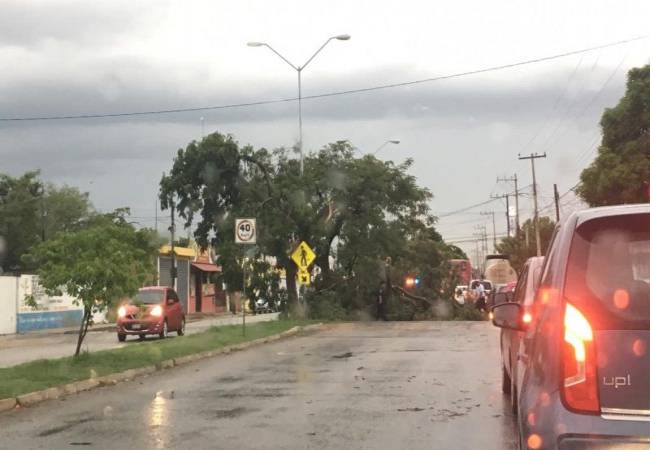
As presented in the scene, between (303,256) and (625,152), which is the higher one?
(625,152)

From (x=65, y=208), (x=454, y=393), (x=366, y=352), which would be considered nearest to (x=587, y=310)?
(x=454, y=393)

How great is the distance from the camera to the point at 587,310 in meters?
3.50

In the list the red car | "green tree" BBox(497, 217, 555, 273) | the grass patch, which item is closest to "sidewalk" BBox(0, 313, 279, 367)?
the red car

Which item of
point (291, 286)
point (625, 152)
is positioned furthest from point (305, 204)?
point (625, 152)

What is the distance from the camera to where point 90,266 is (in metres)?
13.8

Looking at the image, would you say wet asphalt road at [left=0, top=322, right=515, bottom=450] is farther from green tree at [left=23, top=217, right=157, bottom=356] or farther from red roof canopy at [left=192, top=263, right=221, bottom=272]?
red roof canopy at [left=192, top=263, right=221, bottom=272]

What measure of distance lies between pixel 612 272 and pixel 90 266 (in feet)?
38.5

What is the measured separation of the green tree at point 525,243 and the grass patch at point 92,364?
56.2m

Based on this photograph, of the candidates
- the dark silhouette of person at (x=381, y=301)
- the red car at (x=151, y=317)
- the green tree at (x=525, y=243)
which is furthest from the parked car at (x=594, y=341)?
the green tree at (x=525, y=243)

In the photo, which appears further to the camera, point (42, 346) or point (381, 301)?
point (381, 301)

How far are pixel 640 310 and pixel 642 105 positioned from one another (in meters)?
36.7

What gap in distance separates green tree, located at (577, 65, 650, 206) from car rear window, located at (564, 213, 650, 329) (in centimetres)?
3396

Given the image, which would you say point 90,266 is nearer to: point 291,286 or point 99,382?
point 99,382

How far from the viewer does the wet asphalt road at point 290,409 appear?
752cm
